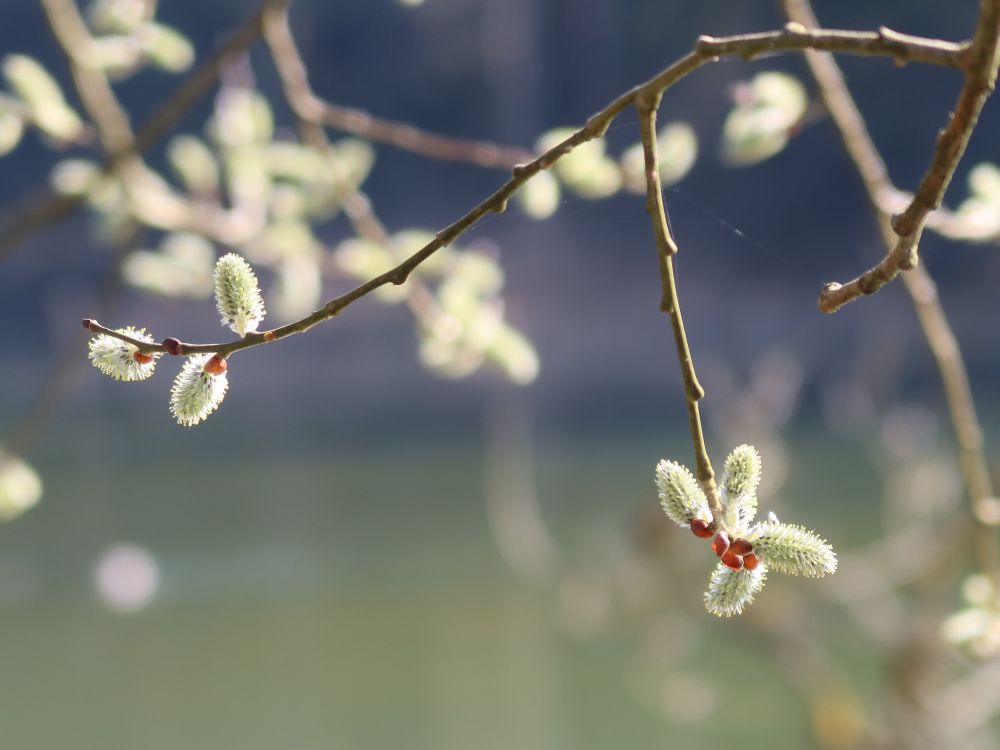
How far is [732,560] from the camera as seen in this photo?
18.6 inches

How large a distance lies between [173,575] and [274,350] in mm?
2584

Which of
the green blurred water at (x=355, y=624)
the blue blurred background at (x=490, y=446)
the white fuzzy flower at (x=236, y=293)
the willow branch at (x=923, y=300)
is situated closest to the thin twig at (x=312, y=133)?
the blue blurred background at (x=490, y=446)

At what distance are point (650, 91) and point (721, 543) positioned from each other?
0.17 meters

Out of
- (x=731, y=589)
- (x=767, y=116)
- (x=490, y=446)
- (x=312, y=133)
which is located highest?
(x=490, y=446)

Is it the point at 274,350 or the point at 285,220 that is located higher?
the point at 274,350

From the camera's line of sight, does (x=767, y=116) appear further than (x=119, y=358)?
Yes

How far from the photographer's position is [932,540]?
2783mm

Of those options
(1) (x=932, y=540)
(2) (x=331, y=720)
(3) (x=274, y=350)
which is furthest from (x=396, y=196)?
(1) (x=932, y=540)

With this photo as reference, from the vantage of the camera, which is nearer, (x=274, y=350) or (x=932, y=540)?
(x=932, y=540)

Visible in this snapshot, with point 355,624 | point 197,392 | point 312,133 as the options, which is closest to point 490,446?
point 355,624

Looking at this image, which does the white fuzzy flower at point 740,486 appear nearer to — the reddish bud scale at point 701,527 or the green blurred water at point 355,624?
the reddish bud scale at point 701,527

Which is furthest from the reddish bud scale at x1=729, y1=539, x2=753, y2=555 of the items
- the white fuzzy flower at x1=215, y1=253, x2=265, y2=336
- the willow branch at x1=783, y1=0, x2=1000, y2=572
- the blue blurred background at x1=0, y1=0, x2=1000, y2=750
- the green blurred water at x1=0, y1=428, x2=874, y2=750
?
the green blurred water at x1=0, y1=428, x2=874, y2=750

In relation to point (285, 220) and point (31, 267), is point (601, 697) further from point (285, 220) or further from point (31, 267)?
point (31, 267)

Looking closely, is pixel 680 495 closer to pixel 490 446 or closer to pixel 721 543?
pixel 721 543
